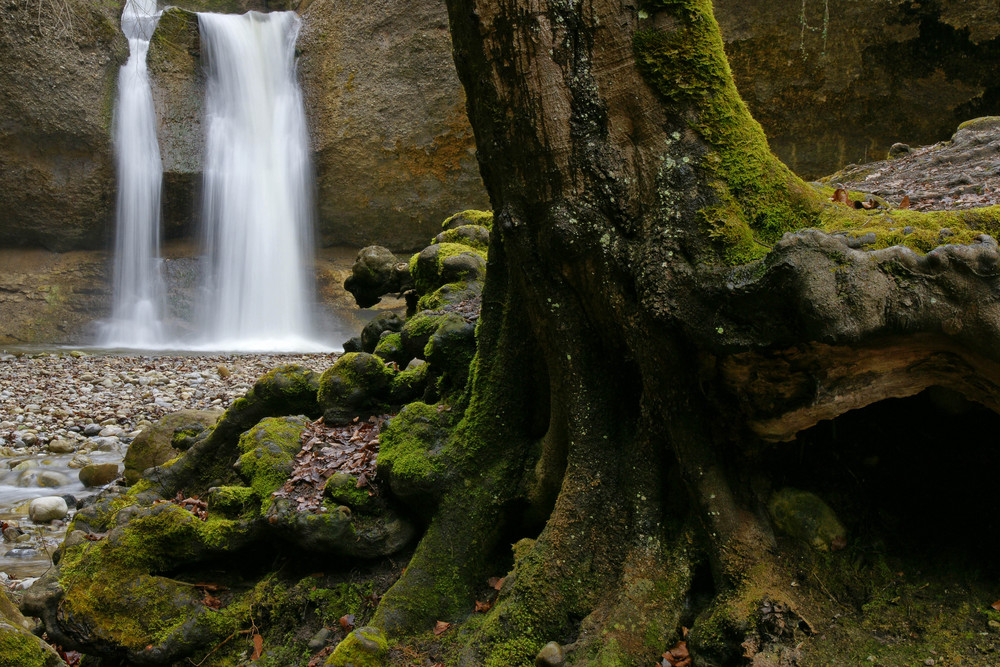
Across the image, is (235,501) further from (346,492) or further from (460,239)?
(460,239)

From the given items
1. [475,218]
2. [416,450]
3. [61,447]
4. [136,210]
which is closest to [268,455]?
[416,450]

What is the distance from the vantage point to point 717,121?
3047mm

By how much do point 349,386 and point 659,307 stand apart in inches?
108

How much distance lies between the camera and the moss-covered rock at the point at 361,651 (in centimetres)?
338

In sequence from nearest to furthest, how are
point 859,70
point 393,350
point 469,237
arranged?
point 393,350
point 469,237
point 859,70

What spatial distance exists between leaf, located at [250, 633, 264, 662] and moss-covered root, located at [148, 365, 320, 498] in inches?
62.9

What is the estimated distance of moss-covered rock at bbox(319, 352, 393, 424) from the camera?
197 inches

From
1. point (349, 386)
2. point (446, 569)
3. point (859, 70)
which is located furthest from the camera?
point (859, 70)

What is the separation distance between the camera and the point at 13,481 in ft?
26.7

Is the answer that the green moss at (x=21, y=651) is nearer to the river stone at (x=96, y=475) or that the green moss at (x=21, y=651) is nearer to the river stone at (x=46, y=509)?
the river stone at (x=46, y=509)

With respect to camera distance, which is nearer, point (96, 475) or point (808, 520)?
point (808, 520)

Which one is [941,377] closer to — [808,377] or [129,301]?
[808,377]

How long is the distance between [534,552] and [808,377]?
1.49 metres

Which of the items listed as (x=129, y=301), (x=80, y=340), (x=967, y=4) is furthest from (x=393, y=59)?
(x=967, y=4)
